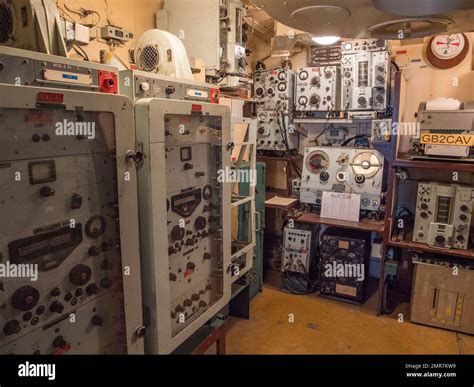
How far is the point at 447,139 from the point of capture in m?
2.88

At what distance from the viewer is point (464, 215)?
295 cm

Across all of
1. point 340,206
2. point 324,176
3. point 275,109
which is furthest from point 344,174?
point 275,109

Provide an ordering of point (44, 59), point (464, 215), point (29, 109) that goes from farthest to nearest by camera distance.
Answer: point (464, 215) < point (44, 59) < point (29, 109)

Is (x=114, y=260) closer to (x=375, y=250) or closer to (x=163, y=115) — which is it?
(x=163, y=115)

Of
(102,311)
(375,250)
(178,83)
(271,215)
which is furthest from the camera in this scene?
(271,215)

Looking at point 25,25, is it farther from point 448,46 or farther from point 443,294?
point 448,46

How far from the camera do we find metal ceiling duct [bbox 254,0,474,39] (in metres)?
0.92

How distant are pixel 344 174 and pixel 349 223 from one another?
52cm

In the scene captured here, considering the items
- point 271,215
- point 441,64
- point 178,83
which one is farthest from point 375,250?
point 178,83

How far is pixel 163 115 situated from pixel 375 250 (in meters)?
3.25

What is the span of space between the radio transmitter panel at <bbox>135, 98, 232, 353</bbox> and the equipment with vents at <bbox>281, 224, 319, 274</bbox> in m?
1.61

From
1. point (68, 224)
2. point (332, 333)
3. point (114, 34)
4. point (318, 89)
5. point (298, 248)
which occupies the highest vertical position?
point (114, 34)

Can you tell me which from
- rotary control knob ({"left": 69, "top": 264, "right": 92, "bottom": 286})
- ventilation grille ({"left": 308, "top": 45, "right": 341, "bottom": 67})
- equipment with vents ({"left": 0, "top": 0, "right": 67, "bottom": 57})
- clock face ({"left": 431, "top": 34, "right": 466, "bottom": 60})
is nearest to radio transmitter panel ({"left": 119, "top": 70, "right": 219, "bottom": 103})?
equipment with vents ({"left": 0, "top": 0, "right": 67, "bottom": 57})

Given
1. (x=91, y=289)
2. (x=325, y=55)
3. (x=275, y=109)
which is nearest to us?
(x=91, y=289)
